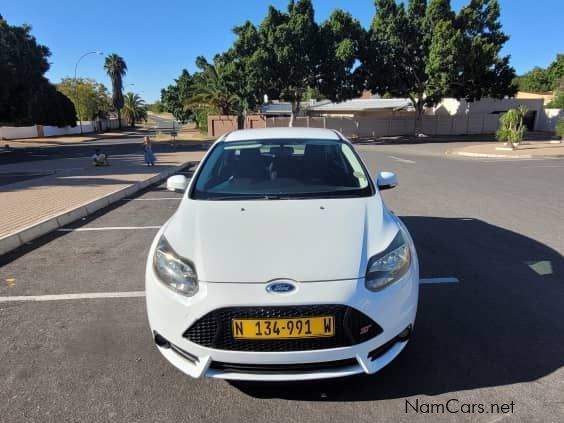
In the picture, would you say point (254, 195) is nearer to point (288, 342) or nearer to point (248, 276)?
point (248, 276)

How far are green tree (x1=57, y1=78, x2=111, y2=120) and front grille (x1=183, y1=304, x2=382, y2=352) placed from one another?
63846 millimetres

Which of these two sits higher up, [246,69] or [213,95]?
[246,69]

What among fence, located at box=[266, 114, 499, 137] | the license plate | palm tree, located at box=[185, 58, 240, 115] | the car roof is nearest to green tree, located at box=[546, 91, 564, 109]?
fence, located at box=[266, 114, 499, 137]

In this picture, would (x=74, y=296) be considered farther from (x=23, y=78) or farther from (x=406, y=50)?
(x=406, y=50)

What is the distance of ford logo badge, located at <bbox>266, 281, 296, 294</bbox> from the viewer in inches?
91.7

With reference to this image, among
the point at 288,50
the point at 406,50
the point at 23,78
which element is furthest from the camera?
the point at 406,50

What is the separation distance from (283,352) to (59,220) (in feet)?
19.6

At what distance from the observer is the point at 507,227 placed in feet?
21.3

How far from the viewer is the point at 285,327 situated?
230 cm

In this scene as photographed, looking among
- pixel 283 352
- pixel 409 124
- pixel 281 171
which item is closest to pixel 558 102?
pixel 409 124

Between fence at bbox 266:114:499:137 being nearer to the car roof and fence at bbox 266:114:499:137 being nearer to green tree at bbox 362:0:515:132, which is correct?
green tree at bbox 362:0:515:132

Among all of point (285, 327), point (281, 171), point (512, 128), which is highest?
point (281, 171)

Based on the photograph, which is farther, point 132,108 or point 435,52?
point 132,108

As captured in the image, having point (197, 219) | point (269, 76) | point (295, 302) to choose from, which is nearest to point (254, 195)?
point (197, 219)
